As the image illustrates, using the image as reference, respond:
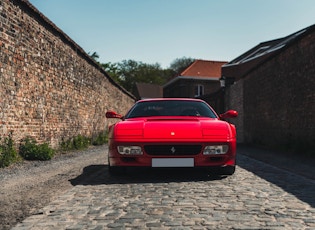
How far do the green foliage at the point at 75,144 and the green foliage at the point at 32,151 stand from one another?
249 centimetres

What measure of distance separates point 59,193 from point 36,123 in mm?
4915

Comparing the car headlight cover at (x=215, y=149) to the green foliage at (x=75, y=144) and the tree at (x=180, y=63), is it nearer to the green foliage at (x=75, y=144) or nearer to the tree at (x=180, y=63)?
the green foliage at (x=75, y=144)

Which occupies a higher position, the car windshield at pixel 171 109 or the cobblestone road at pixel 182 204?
the car windshield at pixel 171 109

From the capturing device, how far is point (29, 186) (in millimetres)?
5176

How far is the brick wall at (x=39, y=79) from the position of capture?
25.1ft

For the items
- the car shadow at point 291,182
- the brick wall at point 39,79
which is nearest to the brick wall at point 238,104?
the brick wall at point 39,79

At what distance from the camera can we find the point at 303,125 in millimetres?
10133

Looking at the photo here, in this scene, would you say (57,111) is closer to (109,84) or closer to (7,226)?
(7,226)

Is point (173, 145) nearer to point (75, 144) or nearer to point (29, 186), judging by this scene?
point (29, 186)

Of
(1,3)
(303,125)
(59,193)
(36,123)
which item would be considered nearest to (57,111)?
(36,123)

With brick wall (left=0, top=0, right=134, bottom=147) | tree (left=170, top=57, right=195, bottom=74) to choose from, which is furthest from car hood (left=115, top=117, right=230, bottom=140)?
tree (left=170, top=57, right=195, bottom=74)

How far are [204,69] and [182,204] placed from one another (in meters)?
45.8

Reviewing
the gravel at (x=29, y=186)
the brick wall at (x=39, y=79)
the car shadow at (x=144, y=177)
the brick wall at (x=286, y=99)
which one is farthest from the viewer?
the brick wall at (x=286, y=99)

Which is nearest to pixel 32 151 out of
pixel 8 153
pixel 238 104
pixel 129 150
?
pixel 8 153
